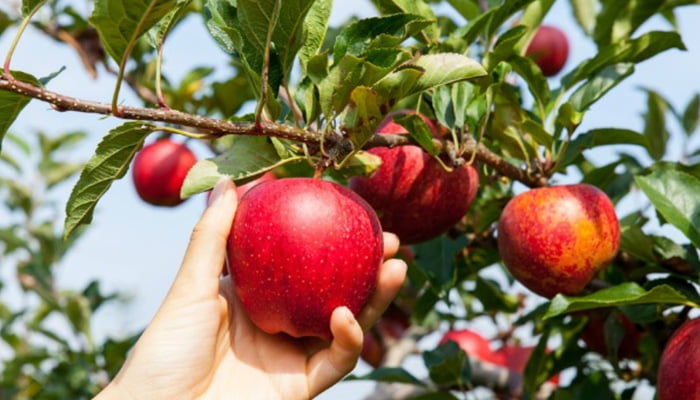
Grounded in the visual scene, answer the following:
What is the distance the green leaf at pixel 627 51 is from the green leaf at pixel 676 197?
0.86ft

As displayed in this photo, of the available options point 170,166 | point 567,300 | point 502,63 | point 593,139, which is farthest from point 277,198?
point 170,166

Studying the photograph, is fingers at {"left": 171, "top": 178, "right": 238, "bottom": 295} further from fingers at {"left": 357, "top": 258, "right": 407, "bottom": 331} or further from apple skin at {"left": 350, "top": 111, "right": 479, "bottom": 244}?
apple skin at {"left": 350, "top": 111, "right": 479, "bottom": 244}

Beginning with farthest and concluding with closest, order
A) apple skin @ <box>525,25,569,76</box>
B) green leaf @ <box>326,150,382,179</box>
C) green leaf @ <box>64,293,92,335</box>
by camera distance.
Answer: green leaf @ <box>64,293,92,335</box>
apple skin @ <box>525,25,569,76</box>
green leaf @ <box>326,150,382,179</box>

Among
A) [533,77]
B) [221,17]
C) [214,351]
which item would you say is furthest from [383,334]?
[221,17]

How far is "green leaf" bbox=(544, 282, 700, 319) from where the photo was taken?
1.31 meters

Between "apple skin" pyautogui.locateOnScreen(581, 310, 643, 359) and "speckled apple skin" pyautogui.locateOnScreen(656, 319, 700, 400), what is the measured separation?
22.8 inches

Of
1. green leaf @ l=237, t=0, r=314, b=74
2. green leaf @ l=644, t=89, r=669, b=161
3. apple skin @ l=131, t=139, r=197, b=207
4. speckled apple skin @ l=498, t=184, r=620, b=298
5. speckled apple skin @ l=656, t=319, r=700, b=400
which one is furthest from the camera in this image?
apple skin @ l=131, t=139, r=197, b=207

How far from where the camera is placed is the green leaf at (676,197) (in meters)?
1.54

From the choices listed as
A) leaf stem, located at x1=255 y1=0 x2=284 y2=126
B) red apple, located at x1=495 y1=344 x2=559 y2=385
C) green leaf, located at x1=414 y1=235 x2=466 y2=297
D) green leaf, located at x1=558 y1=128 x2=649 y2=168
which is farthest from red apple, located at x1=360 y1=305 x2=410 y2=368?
leaf stem, located at x1=255 y1=0 x2=284 y2=126

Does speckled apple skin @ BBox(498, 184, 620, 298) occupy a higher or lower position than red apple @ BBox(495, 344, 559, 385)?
higher

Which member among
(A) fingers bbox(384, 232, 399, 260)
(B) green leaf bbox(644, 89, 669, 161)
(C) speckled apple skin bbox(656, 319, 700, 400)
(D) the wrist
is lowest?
(B) green leaf bbox(644, 89, 669, 161)

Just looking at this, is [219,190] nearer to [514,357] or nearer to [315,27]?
[315,27]

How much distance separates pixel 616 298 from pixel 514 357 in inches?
65.0

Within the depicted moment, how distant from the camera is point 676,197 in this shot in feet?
5.17
